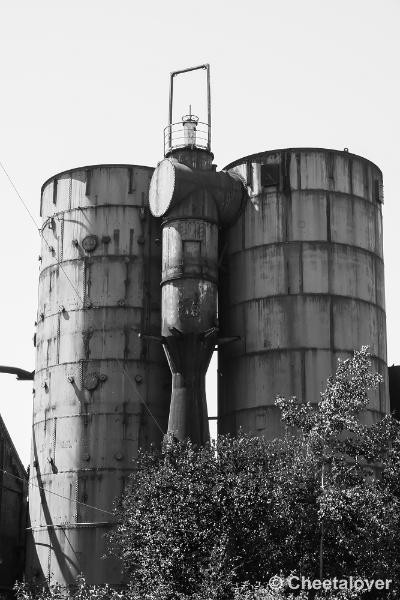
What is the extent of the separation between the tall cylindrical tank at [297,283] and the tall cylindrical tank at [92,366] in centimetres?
334

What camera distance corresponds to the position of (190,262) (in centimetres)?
4359

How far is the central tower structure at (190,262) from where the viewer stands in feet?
140

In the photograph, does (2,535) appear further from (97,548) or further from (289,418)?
(289,418)

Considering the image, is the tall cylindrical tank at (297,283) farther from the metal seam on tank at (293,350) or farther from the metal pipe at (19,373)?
the metal pipe at (19,373)

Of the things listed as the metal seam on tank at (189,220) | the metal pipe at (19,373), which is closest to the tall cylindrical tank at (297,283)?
the metal seam on tank at (189,220)

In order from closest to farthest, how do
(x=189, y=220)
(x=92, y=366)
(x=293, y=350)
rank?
(x=293, y=350) < (x=189, y=220) < (x=92, y=366)

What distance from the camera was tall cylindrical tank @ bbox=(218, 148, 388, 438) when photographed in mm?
43312

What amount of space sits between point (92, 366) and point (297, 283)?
9.05 metres

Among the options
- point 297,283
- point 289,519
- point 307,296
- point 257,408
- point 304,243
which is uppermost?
point 304,243

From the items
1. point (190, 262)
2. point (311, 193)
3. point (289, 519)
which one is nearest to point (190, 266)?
point (190, 262)

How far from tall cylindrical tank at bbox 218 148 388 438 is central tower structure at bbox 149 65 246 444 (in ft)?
4.83

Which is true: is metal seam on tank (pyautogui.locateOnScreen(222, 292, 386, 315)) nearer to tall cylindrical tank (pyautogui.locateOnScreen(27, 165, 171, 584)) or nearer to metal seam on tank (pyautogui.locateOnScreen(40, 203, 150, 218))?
tall cylindrical tank (pyautogui.locateOnScreen(27, 165, 171, 584))

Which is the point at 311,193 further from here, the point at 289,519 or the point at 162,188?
the point at 289,519

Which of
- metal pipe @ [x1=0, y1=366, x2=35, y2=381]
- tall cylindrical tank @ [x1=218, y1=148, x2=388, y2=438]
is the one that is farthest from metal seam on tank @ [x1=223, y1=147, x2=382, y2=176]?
metal pipe @ [x1=0, y1=366, x2=35, y2=381]
